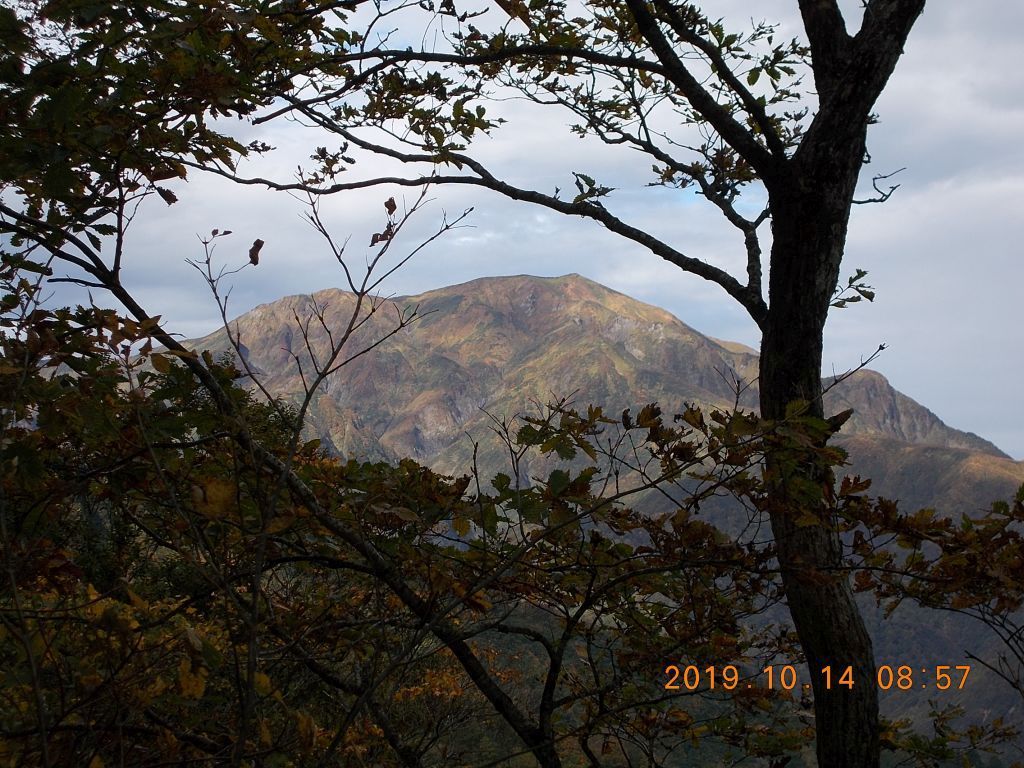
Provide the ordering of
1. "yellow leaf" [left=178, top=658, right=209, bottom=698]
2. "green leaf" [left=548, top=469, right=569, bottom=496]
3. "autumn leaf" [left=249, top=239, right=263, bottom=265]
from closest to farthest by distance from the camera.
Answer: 1. "yellow leaf" [left=178, top=658, right=209, bottom=698]
2. "autumn leaf" [left=249, top=239, right=263, bottom=265]
3. "green leaf" [left=548, top=469, right=569, bottom=496]

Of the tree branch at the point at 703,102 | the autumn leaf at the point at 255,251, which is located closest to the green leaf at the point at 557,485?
the autumn leaf at the point at 255,251

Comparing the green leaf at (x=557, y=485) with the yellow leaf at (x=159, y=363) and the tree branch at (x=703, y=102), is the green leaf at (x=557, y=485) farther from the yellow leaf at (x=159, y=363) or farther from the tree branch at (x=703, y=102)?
the tree branch at (x=703, y=102)

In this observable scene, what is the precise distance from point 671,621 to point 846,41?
3.64 metres

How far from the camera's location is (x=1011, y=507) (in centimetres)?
370

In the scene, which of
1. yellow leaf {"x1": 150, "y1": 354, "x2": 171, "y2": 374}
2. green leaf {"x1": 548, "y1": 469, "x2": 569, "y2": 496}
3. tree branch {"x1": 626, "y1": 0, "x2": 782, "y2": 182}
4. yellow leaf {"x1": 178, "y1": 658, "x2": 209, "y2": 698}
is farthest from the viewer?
tree branch {"x1": 626, "y1": 0, "x2": 782, "y2": 182}

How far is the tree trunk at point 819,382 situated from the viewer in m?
4.47

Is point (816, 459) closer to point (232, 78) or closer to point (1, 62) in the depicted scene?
point (232, 78)

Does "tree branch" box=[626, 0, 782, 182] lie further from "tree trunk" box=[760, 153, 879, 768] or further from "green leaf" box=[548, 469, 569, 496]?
"green leaf" box=[548, 469, 569, 496]

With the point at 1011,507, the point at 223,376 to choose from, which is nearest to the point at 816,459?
the point at 1011,507
